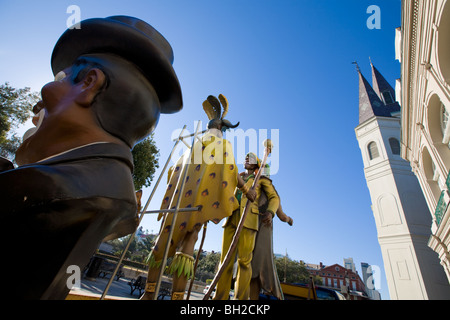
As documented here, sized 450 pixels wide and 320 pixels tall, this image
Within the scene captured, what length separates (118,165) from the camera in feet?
2.71

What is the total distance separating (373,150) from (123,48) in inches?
1018

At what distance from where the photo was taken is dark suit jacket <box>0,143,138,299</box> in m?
0.59

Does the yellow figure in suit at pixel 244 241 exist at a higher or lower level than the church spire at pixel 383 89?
lower

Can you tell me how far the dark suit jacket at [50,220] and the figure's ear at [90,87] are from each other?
1.08 ft

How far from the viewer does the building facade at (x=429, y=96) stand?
7.15 meters

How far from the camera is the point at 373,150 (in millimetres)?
21828

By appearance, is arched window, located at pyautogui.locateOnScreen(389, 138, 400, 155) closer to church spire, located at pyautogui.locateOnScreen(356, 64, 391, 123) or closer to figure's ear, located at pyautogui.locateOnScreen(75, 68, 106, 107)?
church spire, located at pyautogui.locateOnScreen(356, 64, 391, 123)

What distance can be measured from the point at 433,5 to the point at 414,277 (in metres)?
17.2

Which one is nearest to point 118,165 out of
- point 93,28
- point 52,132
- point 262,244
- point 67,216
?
point 67,216

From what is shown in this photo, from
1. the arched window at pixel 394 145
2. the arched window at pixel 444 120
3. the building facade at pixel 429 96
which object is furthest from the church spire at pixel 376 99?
the arched window at pixel 444 120

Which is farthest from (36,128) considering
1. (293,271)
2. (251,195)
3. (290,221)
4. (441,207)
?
(293,271)

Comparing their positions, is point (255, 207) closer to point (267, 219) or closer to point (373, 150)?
point (267, 219)

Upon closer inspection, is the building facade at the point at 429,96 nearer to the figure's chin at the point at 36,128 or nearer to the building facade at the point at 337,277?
the figure's chin at the point at 36,128

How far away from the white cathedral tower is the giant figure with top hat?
20.6m
